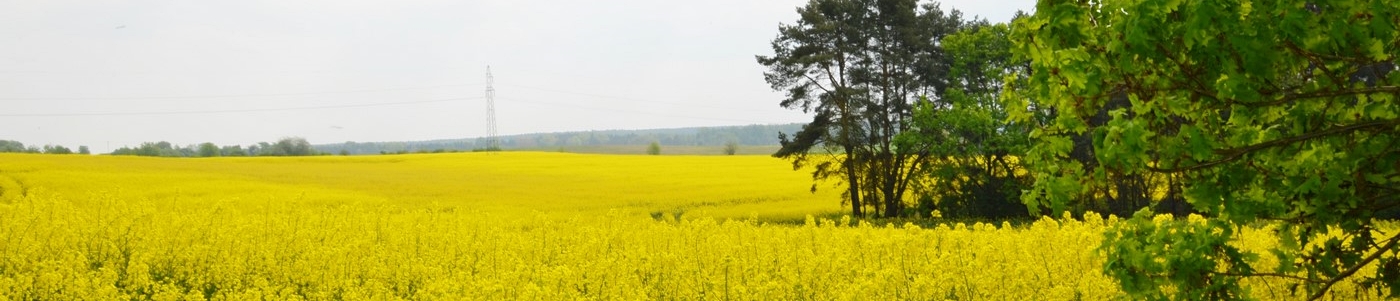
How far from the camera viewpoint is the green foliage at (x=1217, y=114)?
5.61 meters

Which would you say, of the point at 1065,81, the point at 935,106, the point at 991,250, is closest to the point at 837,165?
the point at 935,106

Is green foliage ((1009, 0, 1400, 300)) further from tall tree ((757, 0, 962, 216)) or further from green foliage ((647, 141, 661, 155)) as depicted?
green foliage ((647, 141, 661, 155))

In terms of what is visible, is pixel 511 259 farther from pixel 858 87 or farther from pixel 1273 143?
pixel 858 87

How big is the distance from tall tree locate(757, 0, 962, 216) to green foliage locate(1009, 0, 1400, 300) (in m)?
28.1

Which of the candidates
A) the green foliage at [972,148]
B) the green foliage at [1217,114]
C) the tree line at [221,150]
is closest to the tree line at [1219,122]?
the green foliage at [1217,114]

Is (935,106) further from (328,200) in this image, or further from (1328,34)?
(1328,34)

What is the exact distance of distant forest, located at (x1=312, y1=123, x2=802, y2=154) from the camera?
8664 cm

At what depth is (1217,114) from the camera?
21.2 ft

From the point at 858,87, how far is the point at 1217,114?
96.9 feet

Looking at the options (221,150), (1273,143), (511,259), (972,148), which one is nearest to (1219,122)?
(1273,143)

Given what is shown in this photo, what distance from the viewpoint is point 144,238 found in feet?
41.8

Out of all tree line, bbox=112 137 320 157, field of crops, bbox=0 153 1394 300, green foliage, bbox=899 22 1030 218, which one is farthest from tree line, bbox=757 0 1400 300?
tree line, bbox=112 137 320 157

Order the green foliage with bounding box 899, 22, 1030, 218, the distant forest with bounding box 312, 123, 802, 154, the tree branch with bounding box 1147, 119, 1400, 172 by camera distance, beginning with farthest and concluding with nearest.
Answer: the distant forest with bounding box 312, 123, 802, 154
the green foliage with bounding box 899, 22, 1030, 218
the tree branch with bounding box 1147, 119, 1400, 172

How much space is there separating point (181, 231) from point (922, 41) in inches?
1119
